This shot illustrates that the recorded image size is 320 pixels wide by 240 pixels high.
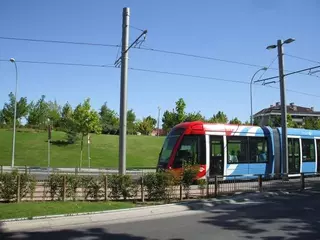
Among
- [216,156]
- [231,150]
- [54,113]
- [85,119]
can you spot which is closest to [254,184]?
[216,156]

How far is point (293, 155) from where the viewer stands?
77.8 feet

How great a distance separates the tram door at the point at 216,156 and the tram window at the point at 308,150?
7.81 m

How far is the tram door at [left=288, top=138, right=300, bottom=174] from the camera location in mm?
23484

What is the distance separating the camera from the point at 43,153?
49.7m

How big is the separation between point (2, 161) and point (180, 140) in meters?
31.8

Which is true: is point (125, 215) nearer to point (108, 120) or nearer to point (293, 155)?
point (293, 155)

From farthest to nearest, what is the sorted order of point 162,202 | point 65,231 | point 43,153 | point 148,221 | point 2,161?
point 43,153, point 2,161, point 162,202, point 148,221, point 65,231

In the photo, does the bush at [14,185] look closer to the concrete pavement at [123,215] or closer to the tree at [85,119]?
the concrete pavement at [123,215]

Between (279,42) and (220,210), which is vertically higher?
(279,42)

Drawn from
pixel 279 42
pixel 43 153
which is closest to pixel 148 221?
pixel 279 42

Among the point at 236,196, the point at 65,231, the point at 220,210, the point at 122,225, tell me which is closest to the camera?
the point at 65,231

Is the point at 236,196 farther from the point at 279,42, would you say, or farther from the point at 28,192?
the point at 279,42

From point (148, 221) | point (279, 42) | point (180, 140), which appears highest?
point (279, 42)

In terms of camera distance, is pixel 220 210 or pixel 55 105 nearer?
pixel 220 210
